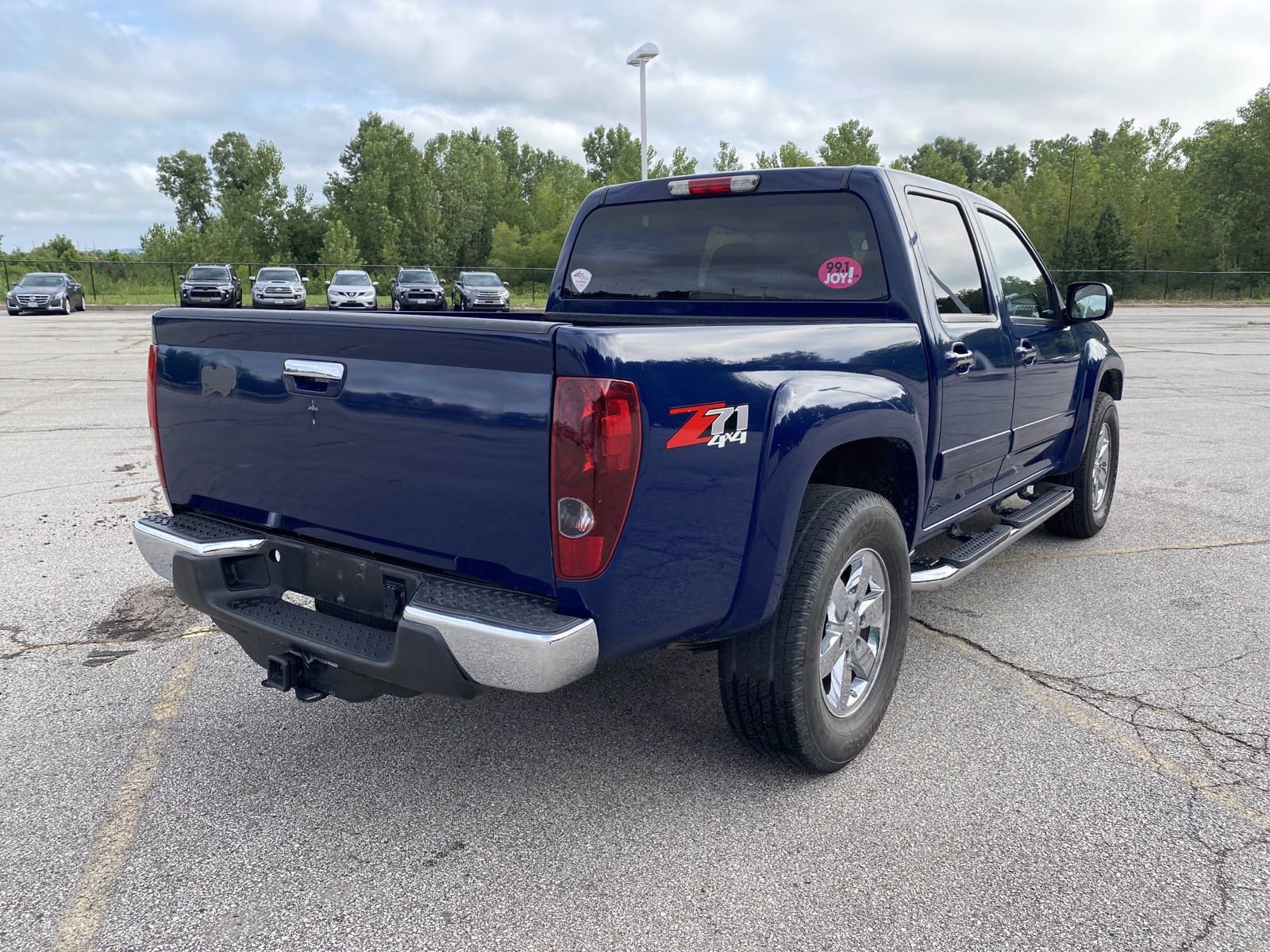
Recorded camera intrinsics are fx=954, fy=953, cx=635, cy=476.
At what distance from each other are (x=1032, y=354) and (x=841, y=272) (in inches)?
53.2

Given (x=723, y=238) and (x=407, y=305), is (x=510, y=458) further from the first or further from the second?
(x=407, y=305)

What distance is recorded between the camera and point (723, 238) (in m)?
4.02

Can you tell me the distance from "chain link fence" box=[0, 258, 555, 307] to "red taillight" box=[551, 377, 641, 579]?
131 feet

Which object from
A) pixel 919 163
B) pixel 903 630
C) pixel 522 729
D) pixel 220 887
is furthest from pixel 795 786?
pixel 919 163

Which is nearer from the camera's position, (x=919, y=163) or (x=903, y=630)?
(x=903, y=630)

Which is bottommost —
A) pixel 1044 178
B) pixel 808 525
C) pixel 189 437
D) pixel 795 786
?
pixel 795 786

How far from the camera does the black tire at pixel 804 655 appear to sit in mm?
2816

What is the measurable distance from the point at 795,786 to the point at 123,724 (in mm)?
2415

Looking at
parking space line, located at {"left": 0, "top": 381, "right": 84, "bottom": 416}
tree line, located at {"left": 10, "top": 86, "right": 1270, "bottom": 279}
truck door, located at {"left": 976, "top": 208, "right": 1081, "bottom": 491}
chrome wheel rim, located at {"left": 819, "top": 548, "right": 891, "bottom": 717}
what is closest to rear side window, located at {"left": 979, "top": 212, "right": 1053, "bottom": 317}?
truck door, located at {"left": 976, "top": 208, "right": 1081, "bottom": 491}

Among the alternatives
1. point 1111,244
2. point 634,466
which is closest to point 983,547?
point 634,466

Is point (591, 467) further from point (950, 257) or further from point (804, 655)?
point (950, 257)

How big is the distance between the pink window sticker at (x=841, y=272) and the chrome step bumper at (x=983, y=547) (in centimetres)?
117

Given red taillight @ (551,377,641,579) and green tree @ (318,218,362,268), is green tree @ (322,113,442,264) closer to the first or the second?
green tree @ (318,218,362,268)

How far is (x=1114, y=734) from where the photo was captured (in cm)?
342
